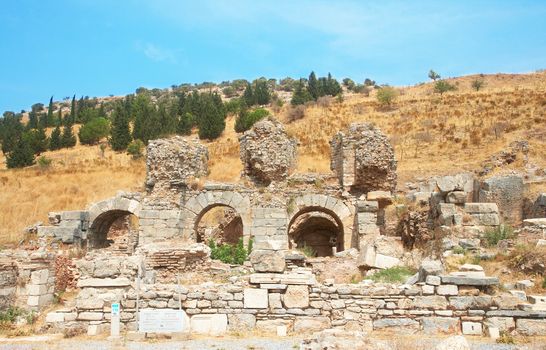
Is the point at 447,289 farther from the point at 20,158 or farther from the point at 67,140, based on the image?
the point at 67,140

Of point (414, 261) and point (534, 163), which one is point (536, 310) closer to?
point (414, 261)

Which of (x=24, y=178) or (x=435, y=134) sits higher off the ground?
(x=435, y=134)

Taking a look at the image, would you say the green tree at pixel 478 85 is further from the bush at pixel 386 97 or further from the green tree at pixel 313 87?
the green tree at pixel 313 87

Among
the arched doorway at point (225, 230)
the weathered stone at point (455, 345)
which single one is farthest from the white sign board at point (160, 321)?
the arched doorway at point (225, 230)

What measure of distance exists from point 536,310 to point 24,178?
3391 cm

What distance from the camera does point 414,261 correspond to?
38.5 feet

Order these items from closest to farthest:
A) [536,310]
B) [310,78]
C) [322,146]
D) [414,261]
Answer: [536,310]
[414,261]
[322,146]
[310,78]

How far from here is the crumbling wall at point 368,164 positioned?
17953mm

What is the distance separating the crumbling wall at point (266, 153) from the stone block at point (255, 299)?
10.0m

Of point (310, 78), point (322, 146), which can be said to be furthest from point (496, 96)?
point (310, 78)

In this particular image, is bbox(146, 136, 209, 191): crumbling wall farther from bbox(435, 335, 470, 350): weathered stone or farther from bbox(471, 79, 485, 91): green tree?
bbox(471, 79, 485, 91): green tree

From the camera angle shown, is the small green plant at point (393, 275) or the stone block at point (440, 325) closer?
the stone block at point (440, 325)

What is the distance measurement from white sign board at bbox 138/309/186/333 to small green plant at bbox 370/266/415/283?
372 cm

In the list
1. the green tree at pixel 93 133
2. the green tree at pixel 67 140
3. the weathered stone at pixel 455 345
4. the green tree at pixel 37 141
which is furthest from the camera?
the green tree at pixel 93 133
